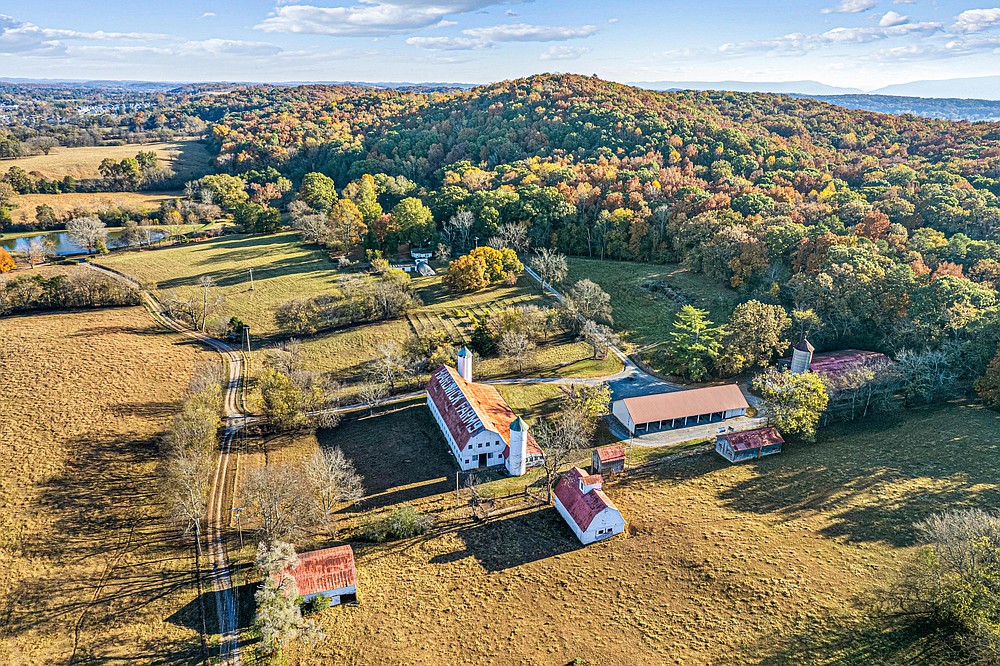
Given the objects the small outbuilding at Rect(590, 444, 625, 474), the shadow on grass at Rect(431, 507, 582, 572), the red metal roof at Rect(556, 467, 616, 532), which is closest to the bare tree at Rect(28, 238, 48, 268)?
the shadow on grass at Rect(431, 507, 582, 572)

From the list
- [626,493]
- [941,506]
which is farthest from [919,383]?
[626,493]

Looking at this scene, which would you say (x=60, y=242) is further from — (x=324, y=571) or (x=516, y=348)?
(x=324, y=571)

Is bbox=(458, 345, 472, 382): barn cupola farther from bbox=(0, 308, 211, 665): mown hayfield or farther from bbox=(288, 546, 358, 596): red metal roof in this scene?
bbox=(0, 308, 211, 665): mown hayfield

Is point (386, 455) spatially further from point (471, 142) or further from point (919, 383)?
point (471, 142)

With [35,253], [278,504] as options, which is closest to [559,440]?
[278,504]

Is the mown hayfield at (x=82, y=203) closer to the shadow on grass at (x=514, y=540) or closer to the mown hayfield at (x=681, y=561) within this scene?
the mown hayfield at (x=681, y=561)

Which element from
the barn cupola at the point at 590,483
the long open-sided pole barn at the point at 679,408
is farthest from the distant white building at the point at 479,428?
the long open-sided pole barn at the point at 679,408
